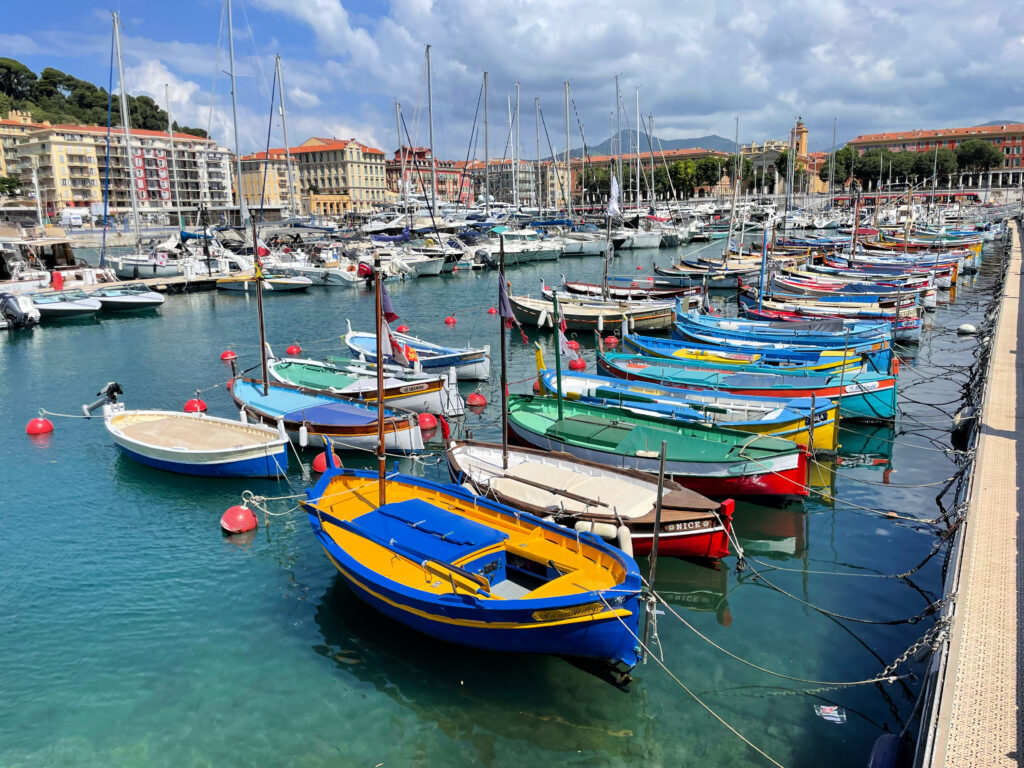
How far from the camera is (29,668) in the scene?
13570mm

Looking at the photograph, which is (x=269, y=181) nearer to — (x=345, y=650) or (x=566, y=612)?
(x=345, y=650)

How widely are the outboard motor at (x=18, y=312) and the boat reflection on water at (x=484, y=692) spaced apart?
45115mm

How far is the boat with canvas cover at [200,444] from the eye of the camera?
21281 mm

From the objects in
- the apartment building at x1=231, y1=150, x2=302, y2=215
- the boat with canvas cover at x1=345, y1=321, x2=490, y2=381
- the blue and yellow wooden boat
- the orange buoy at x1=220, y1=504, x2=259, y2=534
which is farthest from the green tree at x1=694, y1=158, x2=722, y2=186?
the blue and yellow wooden boat

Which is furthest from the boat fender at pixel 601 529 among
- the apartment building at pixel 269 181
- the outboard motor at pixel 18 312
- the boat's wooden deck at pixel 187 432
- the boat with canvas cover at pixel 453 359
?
the apartment building at pixel 269 181

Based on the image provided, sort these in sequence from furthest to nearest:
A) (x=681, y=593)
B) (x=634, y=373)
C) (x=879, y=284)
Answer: (x=879, y=284) → (x=634, y=373) → (x=681, y=593)

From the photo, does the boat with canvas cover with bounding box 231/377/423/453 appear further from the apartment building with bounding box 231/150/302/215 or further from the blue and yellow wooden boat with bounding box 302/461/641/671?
the apartment building with bounding box 231/150/302/215

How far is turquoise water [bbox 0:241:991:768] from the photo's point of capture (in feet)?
37.7

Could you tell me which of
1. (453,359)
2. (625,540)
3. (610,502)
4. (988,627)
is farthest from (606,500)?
(453,359)

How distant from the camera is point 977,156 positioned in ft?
513

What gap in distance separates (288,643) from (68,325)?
4543 centimetres

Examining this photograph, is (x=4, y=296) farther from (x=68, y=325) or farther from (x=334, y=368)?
(x=334, y=368)

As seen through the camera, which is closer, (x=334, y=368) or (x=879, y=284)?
(x=334, y=368)

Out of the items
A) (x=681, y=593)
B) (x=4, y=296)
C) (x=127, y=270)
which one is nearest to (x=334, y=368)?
(x=681, y=593)
